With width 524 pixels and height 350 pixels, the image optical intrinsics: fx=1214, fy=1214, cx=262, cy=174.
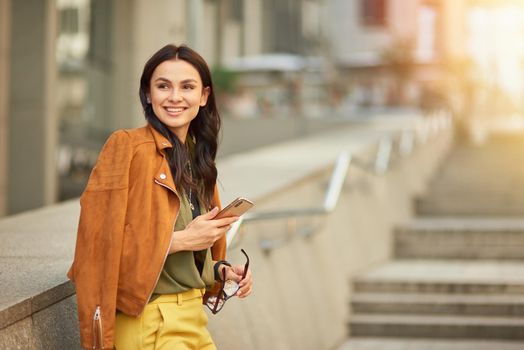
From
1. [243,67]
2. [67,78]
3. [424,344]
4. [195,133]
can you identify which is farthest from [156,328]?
[243,67]

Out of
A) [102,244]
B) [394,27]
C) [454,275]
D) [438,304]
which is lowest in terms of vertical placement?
[438,304]

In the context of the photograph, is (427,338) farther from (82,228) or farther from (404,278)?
(82,228)

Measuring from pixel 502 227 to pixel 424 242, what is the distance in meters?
0.95

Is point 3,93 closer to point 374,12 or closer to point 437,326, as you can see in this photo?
point 437,326

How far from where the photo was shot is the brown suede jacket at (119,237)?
409 centimetres

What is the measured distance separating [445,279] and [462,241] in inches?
87.8

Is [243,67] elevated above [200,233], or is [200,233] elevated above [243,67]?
[200,233]

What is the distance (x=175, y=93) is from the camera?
4281 millimetres

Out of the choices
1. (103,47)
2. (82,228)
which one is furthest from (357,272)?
(103,47)

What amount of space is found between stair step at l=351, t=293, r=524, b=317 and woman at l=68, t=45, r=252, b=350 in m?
7.67

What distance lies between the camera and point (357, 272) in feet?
42.8

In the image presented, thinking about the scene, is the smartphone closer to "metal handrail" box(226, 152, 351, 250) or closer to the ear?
the ear

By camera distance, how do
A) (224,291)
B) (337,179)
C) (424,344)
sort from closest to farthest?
(224,291), (424,344), (337,179)

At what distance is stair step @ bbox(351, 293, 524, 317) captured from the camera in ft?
38.2
